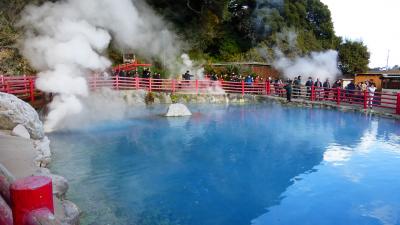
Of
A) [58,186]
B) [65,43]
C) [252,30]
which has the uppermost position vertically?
[252,30]

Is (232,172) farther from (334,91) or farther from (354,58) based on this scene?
(354,58)

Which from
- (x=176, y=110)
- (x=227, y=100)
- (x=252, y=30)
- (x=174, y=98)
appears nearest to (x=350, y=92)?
(x=227, y=100)

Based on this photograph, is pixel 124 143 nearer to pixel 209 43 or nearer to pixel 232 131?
pixel 232 131

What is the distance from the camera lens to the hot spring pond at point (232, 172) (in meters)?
5.62

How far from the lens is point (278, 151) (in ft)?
31.5

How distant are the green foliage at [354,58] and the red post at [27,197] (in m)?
32.0

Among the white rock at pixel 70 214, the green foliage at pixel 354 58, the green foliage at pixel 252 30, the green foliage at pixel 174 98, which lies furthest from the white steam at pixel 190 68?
the white rock at pixel 70 214

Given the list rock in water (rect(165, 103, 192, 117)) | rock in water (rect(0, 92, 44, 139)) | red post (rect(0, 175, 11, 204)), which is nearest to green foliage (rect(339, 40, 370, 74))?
rock in water (rect(165, 103, 192, 117))

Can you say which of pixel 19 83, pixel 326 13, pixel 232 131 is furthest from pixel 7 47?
pixel 326 13

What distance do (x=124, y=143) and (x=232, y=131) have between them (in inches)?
153

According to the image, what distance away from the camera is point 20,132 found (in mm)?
8234

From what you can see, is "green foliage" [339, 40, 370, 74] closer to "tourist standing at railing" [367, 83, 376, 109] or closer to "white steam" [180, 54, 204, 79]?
"white steam" [180, 54, 204, 79]

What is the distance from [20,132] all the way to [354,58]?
29.2 meters

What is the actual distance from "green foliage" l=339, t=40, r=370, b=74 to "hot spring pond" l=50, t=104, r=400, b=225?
18.9m
